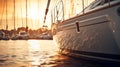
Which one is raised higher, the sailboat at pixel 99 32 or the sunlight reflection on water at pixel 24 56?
the sailboat at pixel 99 32

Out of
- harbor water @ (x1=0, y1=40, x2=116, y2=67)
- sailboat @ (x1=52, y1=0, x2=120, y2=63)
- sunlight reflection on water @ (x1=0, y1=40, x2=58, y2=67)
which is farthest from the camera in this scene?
sunlight reflection on water @ (x1=0, y1=40, x2=58, y2=67)

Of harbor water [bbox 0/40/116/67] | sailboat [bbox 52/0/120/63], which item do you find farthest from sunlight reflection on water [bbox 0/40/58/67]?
sailboat [bbox 52/0/120/63]

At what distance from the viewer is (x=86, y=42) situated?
27.1 feet

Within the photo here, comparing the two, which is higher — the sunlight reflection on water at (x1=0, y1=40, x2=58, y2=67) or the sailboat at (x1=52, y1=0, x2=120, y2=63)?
the sailboat at (x1=52, y1=0, x2=120, y2=63)

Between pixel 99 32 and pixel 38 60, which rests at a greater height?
pixel 99 32

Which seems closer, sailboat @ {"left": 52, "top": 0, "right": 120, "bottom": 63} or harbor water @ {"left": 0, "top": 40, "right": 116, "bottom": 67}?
sailboat @ {"left": 52, "top": 0, "right": 120, "bottom": 63}

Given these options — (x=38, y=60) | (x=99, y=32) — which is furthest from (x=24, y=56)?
(x=99, y=32)

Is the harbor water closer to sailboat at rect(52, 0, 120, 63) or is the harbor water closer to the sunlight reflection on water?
the sunlight reflection on water

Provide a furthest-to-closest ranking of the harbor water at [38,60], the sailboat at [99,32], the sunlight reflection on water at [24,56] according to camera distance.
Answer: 1. the sunlight reflection on water at [24,56]
2. the harbor water at [38,60]
3. the sailboat at [99,32]

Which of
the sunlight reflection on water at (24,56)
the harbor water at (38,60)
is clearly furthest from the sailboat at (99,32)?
the sunlight reflection on water at (24,56)

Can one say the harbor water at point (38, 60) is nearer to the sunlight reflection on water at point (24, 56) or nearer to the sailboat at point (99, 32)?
the sunlight reflection on water at point (24, 56)

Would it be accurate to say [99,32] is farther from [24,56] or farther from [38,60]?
[24,56]

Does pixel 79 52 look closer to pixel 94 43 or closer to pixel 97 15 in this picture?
pixel 94 43

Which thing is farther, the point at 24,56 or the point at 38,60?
the point at 24,56
